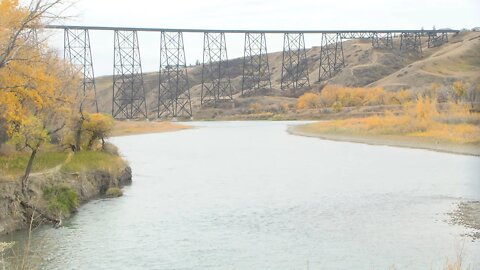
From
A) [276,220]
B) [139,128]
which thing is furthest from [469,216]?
[139,128]

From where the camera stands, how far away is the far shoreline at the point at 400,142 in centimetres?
3543

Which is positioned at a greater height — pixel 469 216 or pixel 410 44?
pixel 410 44

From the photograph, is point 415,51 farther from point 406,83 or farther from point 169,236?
point 169,236

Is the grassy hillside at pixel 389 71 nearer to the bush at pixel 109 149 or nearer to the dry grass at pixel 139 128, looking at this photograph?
the dry grass at pixel 139 128

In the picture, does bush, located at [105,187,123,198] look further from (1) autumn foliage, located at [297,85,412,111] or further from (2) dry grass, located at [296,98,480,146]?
(1) autumn foliage, located at [297,85,412,111]

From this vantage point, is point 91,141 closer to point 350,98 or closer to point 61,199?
point 61,199

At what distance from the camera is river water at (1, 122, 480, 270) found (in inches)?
497

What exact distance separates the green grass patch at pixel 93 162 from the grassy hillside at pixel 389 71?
62.7 m

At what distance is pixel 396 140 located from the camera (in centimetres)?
4353

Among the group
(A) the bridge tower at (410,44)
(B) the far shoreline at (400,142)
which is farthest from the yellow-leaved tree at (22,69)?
(A) the bridge tower at (410,44)

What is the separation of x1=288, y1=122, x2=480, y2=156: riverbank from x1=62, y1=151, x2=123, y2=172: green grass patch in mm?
19923

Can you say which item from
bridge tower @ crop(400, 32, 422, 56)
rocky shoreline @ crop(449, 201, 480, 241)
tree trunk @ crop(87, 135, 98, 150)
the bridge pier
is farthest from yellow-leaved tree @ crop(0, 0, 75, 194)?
the bridge pier

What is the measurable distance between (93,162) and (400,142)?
26323 mm

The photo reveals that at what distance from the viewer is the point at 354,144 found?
4456 centimetres
